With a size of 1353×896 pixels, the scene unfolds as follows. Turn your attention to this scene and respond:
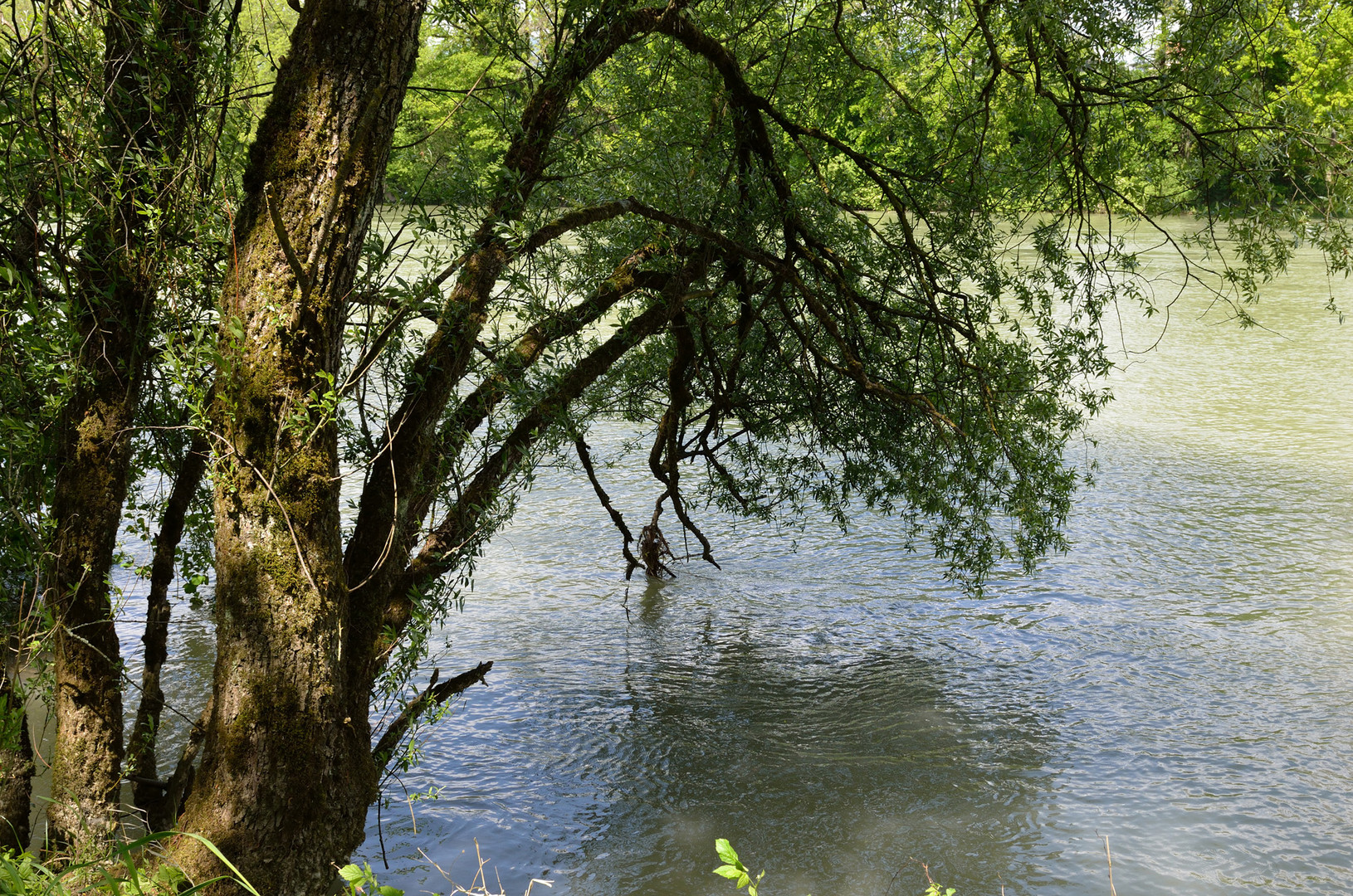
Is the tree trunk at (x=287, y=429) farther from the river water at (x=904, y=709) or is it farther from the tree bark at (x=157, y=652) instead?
the river water at (x=904, y=709)

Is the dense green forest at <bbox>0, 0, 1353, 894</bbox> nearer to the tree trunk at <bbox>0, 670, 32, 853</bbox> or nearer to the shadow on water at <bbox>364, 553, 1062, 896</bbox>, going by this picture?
the tree trunk at <bbox>0, 670, 32, 853</bbox>

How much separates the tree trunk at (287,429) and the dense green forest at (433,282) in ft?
0.04

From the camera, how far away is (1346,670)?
300 inches

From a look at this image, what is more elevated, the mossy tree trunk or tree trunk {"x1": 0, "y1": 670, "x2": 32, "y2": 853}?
the mossy tree trunk

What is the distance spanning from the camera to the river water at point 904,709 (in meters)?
5.50

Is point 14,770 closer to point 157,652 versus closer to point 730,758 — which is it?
point 157,652

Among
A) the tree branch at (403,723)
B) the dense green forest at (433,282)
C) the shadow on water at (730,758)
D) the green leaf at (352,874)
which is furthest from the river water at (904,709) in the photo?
the green leaf at (352,874)

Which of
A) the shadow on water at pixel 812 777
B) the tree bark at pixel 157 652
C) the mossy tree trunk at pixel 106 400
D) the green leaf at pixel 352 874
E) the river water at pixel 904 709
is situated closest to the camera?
the green leaf at pixel 352 874

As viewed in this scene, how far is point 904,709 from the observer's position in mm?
7195

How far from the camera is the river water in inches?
217

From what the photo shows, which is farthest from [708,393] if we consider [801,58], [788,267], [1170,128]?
[1170,128]

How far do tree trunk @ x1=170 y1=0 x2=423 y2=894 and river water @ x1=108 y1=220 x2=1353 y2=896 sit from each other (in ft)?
6.18

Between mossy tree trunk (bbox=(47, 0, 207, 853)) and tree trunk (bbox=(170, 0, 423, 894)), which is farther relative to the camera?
mossy tree trunk (bbox=(47, 0, 207, 853))

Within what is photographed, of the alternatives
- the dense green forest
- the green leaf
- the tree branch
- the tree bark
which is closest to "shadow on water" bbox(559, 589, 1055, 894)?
the dense green forest
